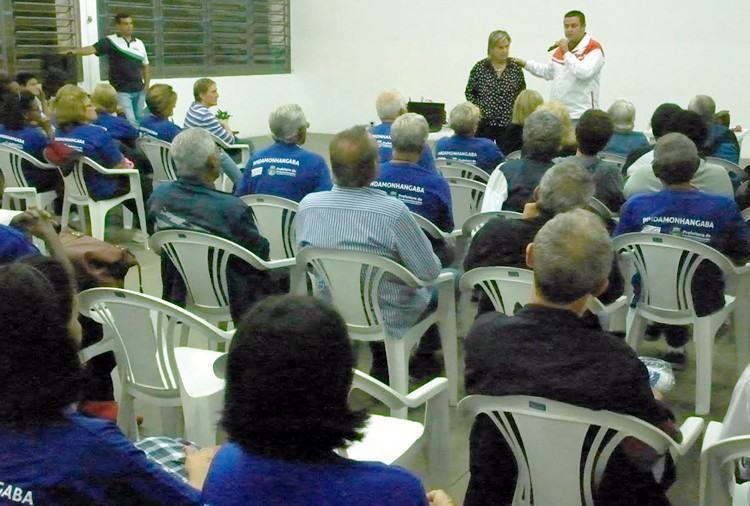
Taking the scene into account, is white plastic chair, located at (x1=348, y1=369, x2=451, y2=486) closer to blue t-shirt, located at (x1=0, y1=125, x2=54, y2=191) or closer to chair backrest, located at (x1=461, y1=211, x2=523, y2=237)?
chair backrest, located at (x1=461, y1=211, x2=523, y2=237)

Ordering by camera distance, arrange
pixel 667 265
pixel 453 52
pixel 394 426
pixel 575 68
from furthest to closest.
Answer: pixel 453 52 < pixel 575 68 < pixel 667 265 < pixel 394 426

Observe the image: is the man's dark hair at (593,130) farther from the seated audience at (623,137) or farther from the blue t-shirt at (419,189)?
the seated audience at (623,137)

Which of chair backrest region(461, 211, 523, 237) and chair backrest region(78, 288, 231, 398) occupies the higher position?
chair backrest region(461, 211, 523, 237)

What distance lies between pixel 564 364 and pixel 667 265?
1.79 m

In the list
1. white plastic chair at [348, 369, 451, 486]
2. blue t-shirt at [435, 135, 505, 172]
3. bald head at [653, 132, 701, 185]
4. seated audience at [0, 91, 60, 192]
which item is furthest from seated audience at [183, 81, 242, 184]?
white plastic chair at [348, 369, 451, 486]

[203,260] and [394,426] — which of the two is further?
[203,260]

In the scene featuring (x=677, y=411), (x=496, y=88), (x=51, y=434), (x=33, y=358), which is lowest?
(x=677, y=411)

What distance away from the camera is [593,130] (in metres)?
4.43

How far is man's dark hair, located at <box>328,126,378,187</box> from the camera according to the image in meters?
3.38

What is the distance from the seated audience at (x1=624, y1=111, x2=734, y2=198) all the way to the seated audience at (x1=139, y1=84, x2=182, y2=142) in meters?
3.45

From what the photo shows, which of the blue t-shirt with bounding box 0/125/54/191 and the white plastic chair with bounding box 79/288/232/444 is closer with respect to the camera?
the white plastic chair with bounding box 79/288/232/444

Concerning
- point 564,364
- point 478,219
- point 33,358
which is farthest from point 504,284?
point 33,358

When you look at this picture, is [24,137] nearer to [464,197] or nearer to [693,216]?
[464,197]

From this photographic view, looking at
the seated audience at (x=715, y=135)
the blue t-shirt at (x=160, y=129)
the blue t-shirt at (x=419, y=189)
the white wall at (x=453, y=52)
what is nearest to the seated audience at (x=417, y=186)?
the blue t-shirt at (x=419, y=189)
